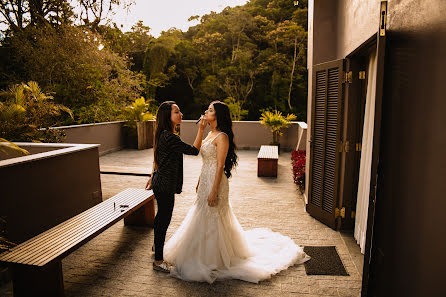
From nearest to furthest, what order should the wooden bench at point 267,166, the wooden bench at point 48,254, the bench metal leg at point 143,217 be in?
the wooden bench at point 48,254
the bench metal leg at point 143,217
the wooden bench at point 267,166

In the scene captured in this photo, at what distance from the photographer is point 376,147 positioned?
2.30m

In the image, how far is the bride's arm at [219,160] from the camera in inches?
128

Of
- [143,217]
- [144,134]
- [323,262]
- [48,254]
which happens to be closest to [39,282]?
[48,254]

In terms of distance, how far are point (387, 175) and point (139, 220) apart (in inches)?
142

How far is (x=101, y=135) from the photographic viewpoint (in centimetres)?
1120

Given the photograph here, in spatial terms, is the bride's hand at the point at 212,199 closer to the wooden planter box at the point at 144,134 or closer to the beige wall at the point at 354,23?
the beige wall at the point at 354,23

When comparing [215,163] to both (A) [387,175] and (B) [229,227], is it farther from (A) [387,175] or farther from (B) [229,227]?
(A) [387,175]

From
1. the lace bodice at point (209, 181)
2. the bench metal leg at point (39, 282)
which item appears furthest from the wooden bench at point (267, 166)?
the bench metal leg at point (39, 282)

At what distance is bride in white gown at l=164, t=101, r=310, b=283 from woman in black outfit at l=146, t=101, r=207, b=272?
196 mm

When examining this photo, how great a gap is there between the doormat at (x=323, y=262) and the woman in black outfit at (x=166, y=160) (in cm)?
166

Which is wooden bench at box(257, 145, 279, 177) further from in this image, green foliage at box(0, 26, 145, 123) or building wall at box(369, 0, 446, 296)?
green foliage at box(0, 26, 145, 123)

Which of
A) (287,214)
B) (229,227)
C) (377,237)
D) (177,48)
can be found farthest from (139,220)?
(177,48)

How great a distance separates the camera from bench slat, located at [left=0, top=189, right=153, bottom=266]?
8.45ft

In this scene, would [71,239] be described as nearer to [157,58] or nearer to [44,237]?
[44,237]
